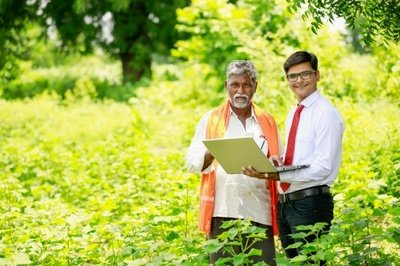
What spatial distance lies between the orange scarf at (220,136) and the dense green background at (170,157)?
8.2 inches

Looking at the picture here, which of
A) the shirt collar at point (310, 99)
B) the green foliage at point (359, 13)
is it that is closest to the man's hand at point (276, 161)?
the shirt collar at point (310, 99)

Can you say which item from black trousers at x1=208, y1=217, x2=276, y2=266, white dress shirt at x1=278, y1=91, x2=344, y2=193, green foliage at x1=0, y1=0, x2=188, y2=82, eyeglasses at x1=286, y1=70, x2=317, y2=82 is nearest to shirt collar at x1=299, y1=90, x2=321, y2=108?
white dress shirt at x1=278, y1=91, x2=344, y2=193

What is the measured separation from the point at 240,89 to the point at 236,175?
54cm

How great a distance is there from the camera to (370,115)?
12.1 m

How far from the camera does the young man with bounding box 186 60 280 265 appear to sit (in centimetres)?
511

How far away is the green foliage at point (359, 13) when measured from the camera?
5.32 meters

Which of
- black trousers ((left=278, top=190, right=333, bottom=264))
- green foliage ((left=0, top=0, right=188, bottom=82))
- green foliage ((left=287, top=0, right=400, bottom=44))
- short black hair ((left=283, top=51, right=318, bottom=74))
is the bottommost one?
black trousers ((left=278, top=190, right=333, bottom=264))

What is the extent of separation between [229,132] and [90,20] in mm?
21772

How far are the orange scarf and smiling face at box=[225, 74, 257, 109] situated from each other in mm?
124

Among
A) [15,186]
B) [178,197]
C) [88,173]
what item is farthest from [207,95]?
[178,197]

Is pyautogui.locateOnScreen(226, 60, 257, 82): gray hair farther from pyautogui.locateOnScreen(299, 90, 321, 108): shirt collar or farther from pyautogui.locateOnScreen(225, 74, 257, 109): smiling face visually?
pyautogui.locateOnScreen(299, 90, 321, 108): shirt collar

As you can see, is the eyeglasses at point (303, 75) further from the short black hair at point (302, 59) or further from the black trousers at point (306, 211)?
the black trousers at point (306, 211)

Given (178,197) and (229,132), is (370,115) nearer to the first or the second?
(178,197)

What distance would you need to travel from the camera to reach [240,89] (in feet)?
16.8
